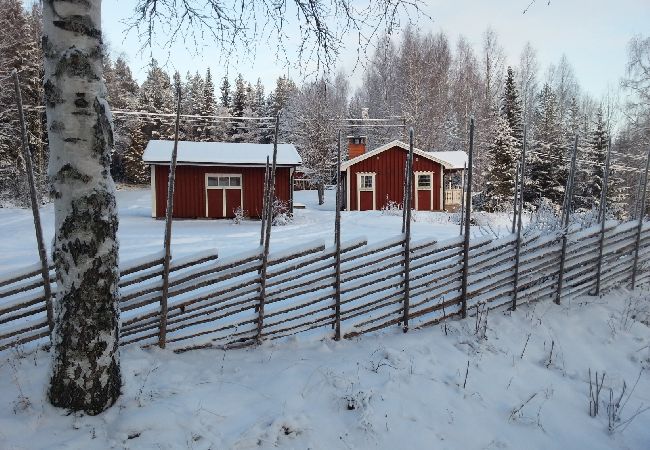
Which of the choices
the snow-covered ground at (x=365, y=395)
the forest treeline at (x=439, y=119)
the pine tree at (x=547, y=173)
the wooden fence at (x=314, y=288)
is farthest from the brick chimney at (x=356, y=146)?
the snow-covered ground at (x=365, y=395)

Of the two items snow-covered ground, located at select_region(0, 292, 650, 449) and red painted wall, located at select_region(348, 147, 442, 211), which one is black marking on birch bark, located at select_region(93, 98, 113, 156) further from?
red painted wall, located at select_region(348, 147, 442, 211)

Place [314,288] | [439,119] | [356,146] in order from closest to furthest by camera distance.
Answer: [314,288] → [356,146] → [439,119]

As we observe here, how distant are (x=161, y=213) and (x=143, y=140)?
26.0 metres

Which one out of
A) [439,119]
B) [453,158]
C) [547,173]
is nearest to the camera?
[453,158]

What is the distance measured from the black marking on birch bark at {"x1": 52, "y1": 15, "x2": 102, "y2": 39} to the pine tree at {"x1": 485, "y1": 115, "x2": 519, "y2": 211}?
2345cm

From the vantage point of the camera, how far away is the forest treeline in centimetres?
2111

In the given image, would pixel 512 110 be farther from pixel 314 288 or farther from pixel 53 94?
pixel 53 94

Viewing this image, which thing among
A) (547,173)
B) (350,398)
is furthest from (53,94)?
(547,173)

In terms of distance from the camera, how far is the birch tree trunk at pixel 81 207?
259cm

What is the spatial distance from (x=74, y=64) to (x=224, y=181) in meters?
14.9

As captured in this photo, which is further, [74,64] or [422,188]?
[422,188]

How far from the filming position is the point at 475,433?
322 centimetres

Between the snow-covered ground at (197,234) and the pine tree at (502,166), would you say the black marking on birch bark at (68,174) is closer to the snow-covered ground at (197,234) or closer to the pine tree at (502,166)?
the snow-covered ground at (197,234)

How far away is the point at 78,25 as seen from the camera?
2.60 meters
